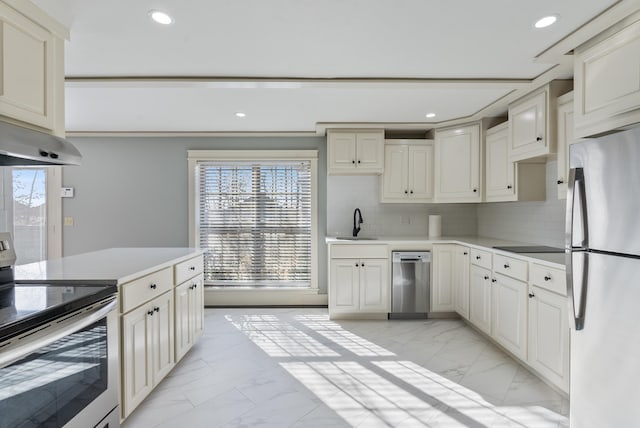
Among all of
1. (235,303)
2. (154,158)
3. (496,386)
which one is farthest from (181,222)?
(496,386)

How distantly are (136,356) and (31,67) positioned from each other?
167cm

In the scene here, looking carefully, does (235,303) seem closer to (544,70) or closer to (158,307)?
(158,307)

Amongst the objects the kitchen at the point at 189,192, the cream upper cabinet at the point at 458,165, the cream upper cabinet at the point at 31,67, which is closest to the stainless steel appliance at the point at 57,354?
the cream upper cabinet at the point at 31,67

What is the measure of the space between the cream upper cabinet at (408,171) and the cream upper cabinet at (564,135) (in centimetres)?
158

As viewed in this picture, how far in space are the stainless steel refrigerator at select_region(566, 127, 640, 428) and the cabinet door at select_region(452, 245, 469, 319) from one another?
178 cm

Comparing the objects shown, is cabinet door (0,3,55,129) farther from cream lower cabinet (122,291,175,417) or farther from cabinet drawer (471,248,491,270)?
cabinet drawer (471,248,491,270)

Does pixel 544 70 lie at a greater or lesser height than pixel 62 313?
greater

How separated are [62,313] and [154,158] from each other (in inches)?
136

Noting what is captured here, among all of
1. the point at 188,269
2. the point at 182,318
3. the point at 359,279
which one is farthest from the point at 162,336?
the point at 359,279

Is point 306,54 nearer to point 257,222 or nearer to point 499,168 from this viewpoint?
point 499,168

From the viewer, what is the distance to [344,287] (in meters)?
3.77

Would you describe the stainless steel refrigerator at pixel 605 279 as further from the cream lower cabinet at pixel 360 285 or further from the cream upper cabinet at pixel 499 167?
the cream lower cabinet at pixel 360 285

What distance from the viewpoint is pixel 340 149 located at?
3967 mm

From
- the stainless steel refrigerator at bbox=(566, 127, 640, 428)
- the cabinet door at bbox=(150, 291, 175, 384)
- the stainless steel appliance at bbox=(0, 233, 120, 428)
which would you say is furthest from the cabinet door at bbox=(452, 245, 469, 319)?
the stainless steel appliance at bbox=(0, 233, 120, 428)
